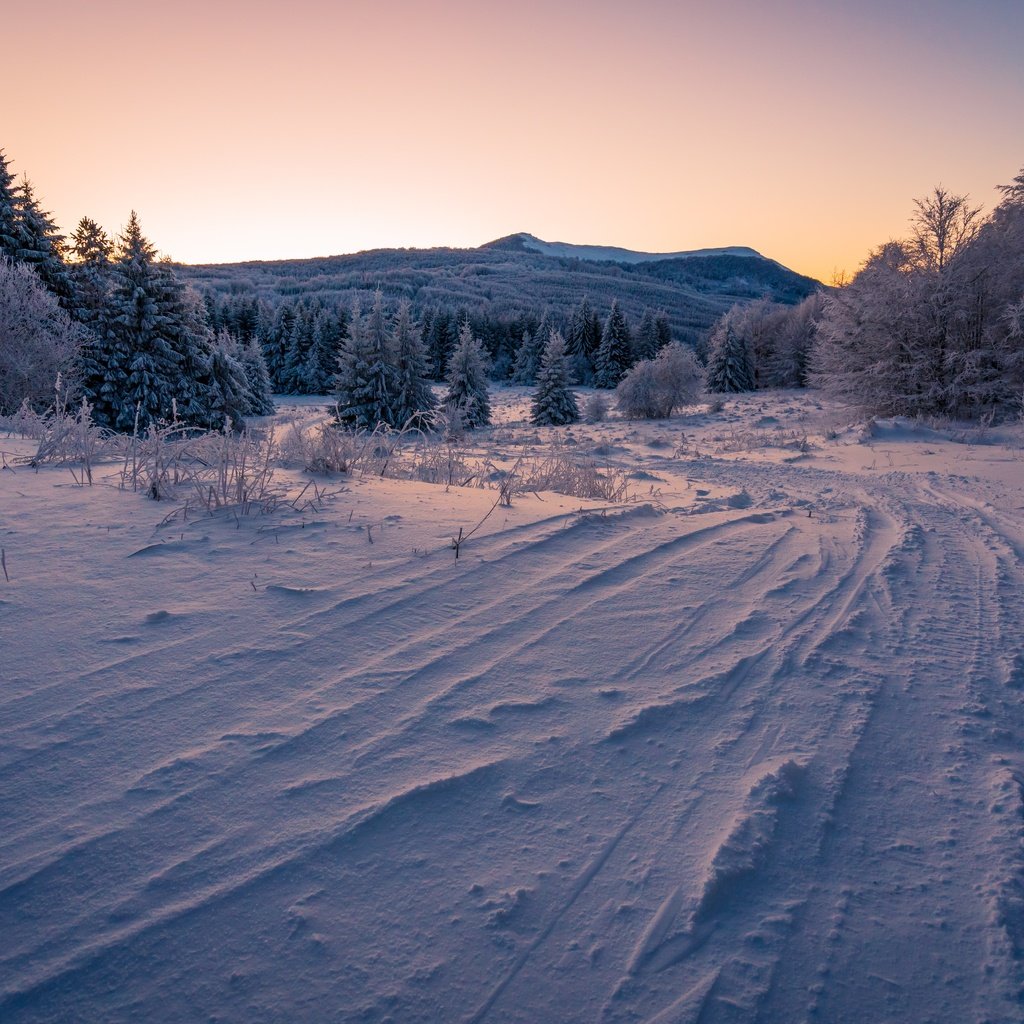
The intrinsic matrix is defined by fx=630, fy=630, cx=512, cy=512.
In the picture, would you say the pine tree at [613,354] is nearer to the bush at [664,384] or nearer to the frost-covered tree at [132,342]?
the bush at [664,384]

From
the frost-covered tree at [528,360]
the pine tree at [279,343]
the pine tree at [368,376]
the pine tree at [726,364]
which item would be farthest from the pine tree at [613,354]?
Result: the pine tree at [368,376]

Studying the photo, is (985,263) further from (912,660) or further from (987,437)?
(912,660)

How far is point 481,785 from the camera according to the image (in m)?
1.82

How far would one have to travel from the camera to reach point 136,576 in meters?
2.78

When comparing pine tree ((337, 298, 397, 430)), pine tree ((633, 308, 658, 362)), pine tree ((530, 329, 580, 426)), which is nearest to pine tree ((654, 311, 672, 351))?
pine tree ((633, 308, 658, 362))

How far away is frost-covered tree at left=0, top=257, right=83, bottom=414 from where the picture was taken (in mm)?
17297

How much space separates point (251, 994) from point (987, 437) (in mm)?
16058

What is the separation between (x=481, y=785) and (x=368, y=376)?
28.0 m

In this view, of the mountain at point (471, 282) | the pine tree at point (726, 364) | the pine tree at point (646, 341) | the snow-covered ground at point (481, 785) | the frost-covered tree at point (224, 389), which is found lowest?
the snow-covered ground at point (481, 785)

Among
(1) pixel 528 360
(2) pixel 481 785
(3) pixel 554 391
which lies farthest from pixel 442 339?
(2) pixel 481 785

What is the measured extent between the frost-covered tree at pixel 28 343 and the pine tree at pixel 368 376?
10.7 metres

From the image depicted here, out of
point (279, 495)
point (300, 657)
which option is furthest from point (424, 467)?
point (300, 657)

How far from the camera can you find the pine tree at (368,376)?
27.9 meters

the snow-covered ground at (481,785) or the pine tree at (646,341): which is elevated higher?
the pine tree at (646,341)
